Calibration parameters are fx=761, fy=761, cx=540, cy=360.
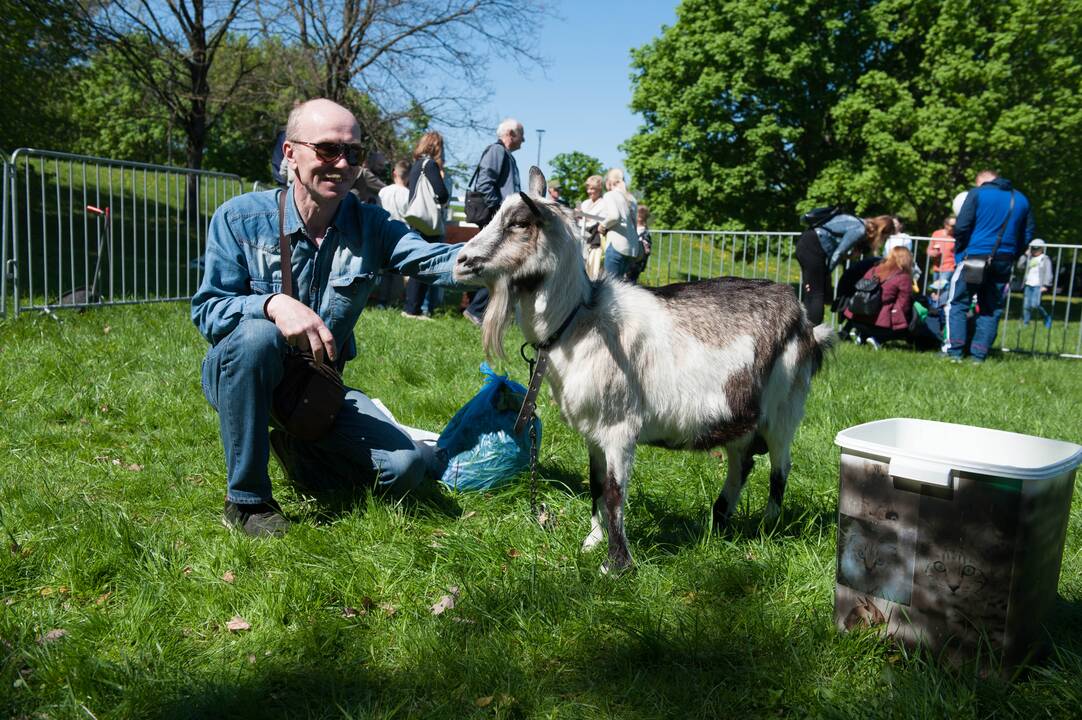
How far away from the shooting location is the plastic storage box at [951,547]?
2107 mm

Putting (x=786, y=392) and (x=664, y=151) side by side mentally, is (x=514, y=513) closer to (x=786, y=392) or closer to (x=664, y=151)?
(x=786, y=392)

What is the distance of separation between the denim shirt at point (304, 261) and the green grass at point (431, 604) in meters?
0.90

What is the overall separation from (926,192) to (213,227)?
2431cm

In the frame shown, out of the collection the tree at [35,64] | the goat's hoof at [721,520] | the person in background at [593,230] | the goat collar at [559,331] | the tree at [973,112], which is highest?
the tree at [973,112]

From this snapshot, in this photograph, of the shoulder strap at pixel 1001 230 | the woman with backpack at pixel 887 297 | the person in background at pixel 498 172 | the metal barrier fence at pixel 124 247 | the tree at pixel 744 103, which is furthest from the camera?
the tree at pixel 744 103

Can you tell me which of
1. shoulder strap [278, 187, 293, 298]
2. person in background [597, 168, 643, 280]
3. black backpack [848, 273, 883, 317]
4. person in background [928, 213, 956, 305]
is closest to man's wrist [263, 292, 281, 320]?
shoulder strap [278, 187, 293, 298]

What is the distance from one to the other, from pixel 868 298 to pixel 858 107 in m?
16.4

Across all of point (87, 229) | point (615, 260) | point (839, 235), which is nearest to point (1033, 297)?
point (839, 235)

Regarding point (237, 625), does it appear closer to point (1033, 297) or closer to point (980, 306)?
point (980, 306)

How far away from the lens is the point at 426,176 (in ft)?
28.6

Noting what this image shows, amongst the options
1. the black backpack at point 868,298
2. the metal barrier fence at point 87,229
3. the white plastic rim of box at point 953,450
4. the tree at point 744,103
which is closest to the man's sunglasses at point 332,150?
the white plastic rim of box at point 953,450

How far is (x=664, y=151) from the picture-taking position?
28078mm

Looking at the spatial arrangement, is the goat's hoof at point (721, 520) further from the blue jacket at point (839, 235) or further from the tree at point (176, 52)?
the tree at point (176, 52)

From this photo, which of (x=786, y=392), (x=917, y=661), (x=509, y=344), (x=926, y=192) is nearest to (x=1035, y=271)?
(x=926, y=192)
